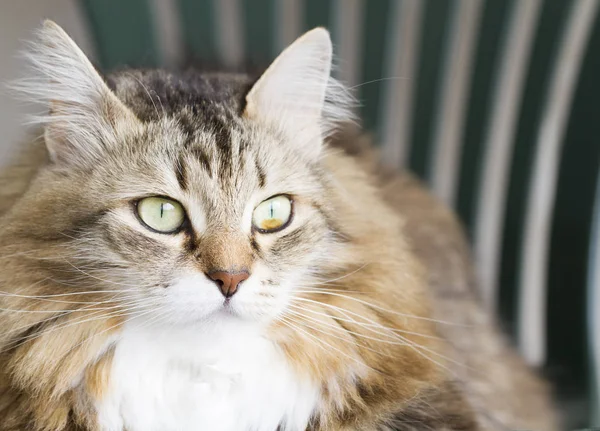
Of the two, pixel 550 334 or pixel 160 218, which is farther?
pixel 550 334

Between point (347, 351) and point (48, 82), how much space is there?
1.77 feet

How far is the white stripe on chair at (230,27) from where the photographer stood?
1676mm

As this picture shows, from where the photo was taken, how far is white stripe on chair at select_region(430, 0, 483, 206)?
59.7 inches

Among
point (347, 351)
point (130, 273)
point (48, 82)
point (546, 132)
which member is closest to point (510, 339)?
point (546, 132)

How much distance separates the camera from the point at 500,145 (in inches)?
59.4

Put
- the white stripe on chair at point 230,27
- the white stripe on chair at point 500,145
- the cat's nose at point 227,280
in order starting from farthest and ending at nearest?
1. the white stripe on chair at point 230,27
2. the white stripe on chair at point 500,145
3. the cat's nose at point 227,280

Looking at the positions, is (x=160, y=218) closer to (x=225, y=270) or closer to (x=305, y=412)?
(x=225, y=270)

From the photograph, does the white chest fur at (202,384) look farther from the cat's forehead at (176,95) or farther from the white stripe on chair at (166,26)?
the white stripe on chair at (166,26)

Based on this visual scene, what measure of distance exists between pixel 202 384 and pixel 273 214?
0.24 meters

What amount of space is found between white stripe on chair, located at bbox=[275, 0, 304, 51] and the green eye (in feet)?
2.86

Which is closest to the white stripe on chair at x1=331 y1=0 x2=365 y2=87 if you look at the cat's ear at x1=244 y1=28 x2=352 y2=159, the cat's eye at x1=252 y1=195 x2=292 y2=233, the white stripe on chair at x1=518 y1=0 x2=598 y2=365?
the white stripe on chair at x1=518 y1=0 x2=598 y2=365

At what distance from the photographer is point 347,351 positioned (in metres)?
0.91

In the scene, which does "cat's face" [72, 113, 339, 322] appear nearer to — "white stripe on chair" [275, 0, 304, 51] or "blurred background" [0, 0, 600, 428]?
"blurred background" [0, 0, 600, 428]

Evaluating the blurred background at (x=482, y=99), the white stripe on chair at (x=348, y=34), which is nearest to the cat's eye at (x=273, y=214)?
the blurred background at (x=482, y=99)
